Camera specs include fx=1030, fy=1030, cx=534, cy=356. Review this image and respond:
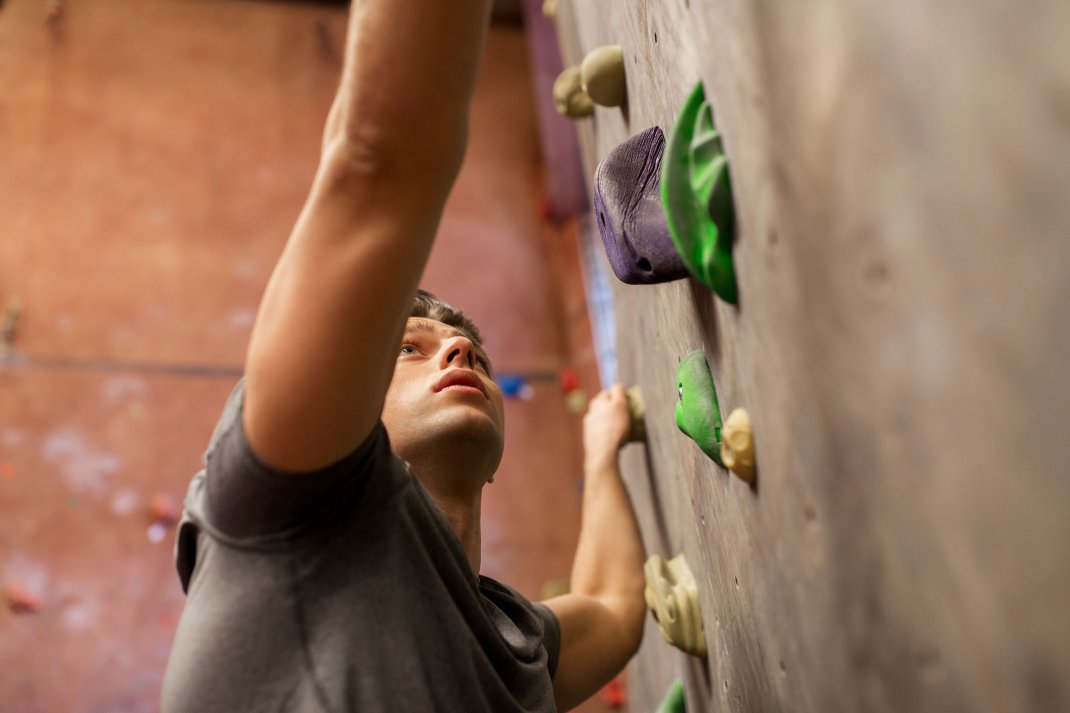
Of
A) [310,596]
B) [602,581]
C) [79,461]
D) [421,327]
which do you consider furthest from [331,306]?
[79,461]

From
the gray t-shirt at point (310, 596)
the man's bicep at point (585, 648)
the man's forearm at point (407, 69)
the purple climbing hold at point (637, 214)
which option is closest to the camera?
the man's forearm at point (407, 69)

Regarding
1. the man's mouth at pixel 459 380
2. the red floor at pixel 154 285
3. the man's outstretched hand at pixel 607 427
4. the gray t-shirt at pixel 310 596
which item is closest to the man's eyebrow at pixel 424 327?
the man's mouth at pixel 459 380

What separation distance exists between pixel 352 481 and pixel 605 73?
745mm

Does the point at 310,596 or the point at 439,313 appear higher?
the point at 439,313

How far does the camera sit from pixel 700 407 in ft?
3.59

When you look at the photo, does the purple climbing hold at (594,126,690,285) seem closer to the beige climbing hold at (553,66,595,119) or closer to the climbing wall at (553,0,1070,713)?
the climbing wall at (553,0,1070,713)

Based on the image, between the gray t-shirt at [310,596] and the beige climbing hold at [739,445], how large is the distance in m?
0.32

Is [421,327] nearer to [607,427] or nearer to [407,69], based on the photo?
[607,427]

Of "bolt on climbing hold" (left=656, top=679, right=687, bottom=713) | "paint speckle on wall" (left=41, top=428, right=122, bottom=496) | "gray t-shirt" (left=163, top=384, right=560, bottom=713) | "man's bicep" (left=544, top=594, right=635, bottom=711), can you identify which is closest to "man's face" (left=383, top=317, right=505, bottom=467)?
"gray t-shirt" (left=163, top=384, right=560, bottom=713)

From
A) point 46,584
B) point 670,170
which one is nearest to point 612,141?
point 670,170

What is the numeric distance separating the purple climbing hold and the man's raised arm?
0.85ft

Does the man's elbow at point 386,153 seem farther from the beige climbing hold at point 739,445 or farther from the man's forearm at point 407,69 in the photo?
the beige climbing hold at point 739,445

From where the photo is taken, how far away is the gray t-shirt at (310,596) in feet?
3.10

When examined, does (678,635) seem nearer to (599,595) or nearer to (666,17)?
(599,595)
